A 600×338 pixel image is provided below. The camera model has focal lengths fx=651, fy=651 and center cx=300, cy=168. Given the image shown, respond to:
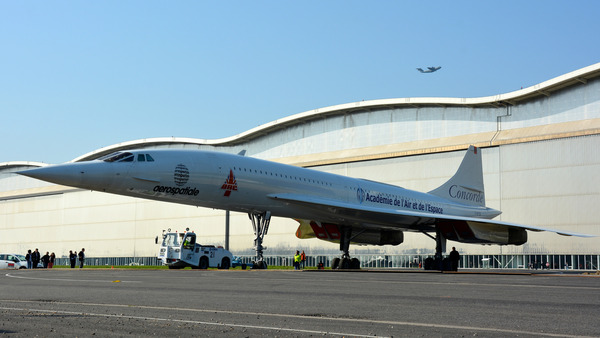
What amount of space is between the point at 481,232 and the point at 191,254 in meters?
16.6

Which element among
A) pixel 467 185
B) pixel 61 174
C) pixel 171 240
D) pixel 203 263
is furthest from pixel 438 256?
pixel 61 174

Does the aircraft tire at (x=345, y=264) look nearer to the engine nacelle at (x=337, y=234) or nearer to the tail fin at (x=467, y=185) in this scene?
the engine nacelle at (x=337, y=234)

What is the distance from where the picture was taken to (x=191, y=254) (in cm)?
3800

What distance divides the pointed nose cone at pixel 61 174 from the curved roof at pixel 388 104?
3563cm

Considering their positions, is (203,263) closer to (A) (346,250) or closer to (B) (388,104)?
(A) (346,250)

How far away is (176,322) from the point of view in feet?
27.4

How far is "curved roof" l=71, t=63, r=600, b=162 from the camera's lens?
46.2 meters

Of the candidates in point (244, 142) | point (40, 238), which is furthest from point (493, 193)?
point (40, 238)

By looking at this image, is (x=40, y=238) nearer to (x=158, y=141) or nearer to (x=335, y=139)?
(x=158, y=141)

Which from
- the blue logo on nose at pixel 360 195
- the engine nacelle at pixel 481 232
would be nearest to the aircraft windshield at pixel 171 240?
the blue logo on nose at pixel 360 195

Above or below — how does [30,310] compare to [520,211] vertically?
below

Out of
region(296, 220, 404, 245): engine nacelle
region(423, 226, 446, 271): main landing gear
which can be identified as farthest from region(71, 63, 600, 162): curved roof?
region(423, 226, 446, 271): main landing gear

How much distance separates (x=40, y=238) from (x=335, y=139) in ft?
132

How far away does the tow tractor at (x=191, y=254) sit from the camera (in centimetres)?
3794
